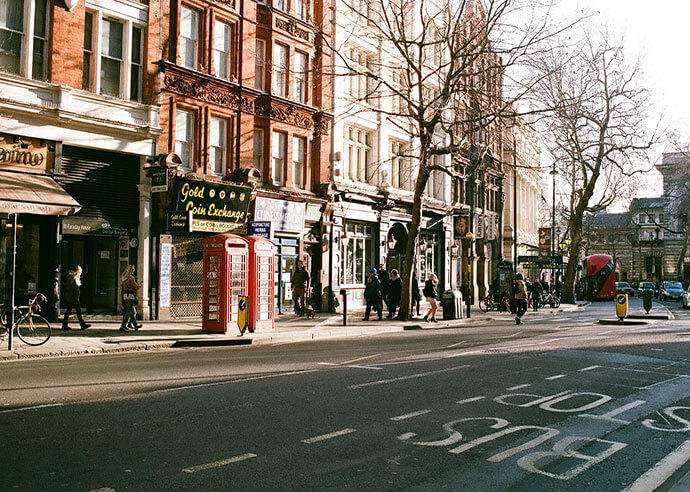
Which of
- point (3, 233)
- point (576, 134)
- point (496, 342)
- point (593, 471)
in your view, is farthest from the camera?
point (576, 134)

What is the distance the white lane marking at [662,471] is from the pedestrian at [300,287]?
703 inches

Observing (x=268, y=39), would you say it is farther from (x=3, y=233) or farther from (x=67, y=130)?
(x=3, y=233)

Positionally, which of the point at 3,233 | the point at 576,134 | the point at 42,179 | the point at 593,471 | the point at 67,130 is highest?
the point at 576,134

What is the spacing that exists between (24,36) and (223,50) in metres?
7.44

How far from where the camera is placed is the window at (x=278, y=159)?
2595cm

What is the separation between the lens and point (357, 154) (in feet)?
102

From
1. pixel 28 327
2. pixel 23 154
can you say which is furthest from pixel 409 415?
pixel 23 154

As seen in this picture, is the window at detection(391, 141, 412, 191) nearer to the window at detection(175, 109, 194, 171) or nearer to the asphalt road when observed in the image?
the window at detection(175, 109, 194, 171)

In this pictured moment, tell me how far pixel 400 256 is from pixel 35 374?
25.6 m

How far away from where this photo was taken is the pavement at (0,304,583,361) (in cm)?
1388

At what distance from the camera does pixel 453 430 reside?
274 inches

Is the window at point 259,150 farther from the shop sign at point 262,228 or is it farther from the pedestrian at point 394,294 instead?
the pedestrian at point 394,294

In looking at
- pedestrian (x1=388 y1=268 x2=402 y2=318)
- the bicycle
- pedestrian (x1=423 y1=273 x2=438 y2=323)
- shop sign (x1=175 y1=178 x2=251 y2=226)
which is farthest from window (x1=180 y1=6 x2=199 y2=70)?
pedestrian (x1=423 y1=273 x2=438 y2=323)

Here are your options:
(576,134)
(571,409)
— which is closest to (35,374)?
(571,409)
